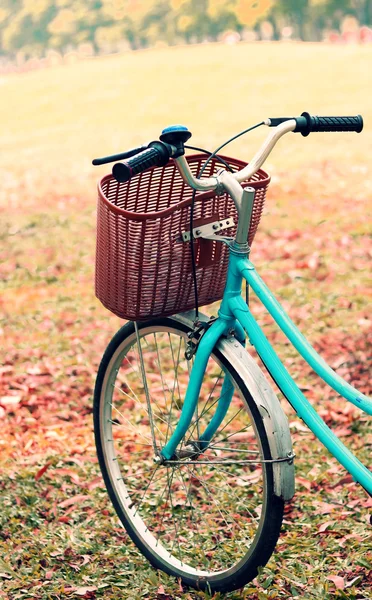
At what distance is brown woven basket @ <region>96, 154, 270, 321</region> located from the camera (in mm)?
2857

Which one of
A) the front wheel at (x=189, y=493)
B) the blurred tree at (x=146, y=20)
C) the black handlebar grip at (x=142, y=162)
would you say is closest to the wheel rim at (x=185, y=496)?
the front wheel at (x=189, y=493)

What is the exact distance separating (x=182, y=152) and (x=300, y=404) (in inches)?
37.2

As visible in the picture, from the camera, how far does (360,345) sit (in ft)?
19.0

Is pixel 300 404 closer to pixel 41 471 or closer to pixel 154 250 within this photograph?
pixel 154 250

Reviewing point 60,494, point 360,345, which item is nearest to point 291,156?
point 360,345

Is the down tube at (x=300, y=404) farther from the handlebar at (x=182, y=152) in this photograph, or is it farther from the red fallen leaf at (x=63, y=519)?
the red fallen leaf at (x=63, y=519)

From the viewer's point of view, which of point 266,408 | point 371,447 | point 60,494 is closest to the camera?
point 266,408

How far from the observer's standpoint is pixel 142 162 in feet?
8.20

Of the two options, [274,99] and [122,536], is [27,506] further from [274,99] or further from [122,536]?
[274,99]

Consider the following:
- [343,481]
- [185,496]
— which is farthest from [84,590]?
[343,481]

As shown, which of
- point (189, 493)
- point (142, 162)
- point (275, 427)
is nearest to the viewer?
point (142, 162)

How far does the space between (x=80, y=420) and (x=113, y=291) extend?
2.18m

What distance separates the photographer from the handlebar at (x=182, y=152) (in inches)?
98.5

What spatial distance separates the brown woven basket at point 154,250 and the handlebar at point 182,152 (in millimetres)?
120
